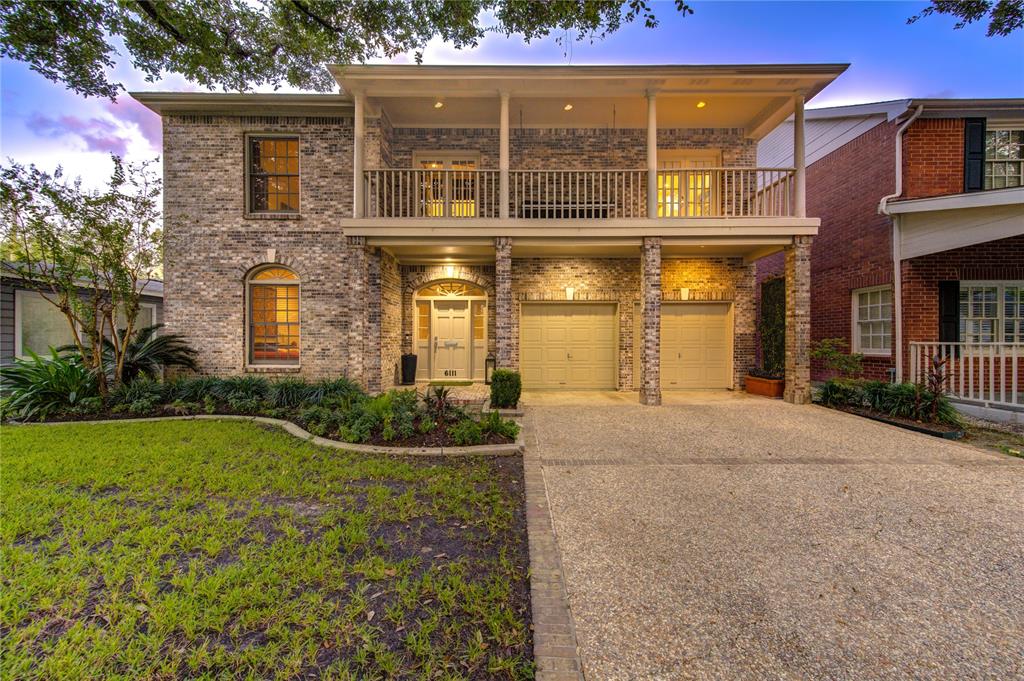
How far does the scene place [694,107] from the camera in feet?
30.1

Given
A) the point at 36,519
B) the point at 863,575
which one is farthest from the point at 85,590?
the point at 863,575

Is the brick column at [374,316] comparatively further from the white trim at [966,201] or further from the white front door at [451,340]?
the white trim at [966,201]

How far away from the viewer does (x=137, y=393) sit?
7262 millimetres

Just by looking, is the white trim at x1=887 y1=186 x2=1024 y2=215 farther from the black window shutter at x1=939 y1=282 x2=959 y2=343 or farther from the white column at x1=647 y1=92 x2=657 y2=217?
the white column at x1=647 y1=92 x2=657 y2=217

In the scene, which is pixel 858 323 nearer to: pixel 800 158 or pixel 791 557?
pixel 800 158

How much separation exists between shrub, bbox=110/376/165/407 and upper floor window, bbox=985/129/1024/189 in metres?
17.3

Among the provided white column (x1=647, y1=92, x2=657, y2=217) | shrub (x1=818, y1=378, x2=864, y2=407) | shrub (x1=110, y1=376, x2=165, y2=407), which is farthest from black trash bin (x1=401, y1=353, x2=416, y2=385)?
shrub (x1=818, y1=378, x2=864, y2=407)

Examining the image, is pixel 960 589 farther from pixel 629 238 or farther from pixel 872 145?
pixel 872 145

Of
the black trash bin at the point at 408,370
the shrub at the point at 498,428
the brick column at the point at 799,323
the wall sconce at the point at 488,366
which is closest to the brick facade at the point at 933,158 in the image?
the brick column at the point at 799,323

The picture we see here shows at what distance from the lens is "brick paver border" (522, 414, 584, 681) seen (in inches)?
75.6

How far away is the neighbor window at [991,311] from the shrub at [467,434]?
10.4 metres

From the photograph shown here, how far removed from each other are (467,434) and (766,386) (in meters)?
7.41

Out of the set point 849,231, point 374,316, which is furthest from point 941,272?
point 374,316

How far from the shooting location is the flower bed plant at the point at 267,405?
5.59m
